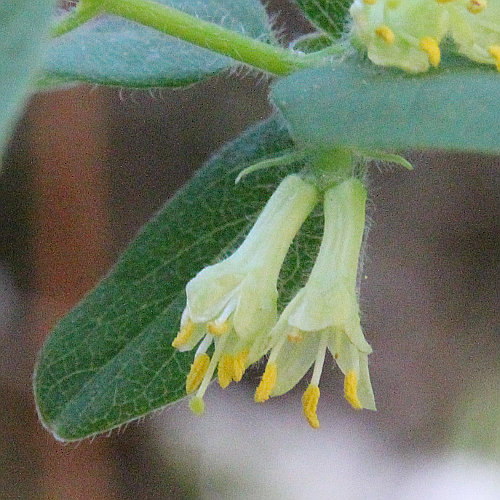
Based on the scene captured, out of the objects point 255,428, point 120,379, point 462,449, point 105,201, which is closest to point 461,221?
point 462,449

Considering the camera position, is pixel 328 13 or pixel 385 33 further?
pixel 328 13

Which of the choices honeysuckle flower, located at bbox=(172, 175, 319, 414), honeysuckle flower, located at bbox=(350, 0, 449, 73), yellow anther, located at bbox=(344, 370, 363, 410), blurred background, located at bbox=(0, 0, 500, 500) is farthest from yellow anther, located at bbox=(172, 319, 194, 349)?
blurred background, located at bbox=(0, 0, 500, 500)

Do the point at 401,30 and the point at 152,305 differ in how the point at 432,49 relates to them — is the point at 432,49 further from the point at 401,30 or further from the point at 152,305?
the point at 152,305

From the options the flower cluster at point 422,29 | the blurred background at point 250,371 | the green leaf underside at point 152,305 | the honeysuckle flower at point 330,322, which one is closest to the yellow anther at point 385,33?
the flower cluster at point 422,29

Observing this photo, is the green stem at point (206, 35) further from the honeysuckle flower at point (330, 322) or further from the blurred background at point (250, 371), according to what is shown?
the blurred background at point (250, 371)

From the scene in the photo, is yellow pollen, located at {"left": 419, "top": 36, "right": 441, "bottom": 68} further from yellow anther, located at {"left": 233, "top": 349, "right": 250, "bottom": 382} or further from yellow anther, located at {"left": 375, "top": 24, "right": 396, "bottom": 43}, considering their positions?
yellow anther, located at {"left": 233, "top": 349, "right": 250, "bottom": 382}

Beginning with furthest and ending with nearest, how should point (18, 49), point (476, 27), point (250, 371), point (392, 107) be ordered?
point (250, 371) → point (476, 27) → point (392, 107) → point (18, 49)

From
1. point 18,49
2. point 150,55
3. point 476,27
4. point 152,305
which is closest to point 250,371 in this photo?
point 152,305
